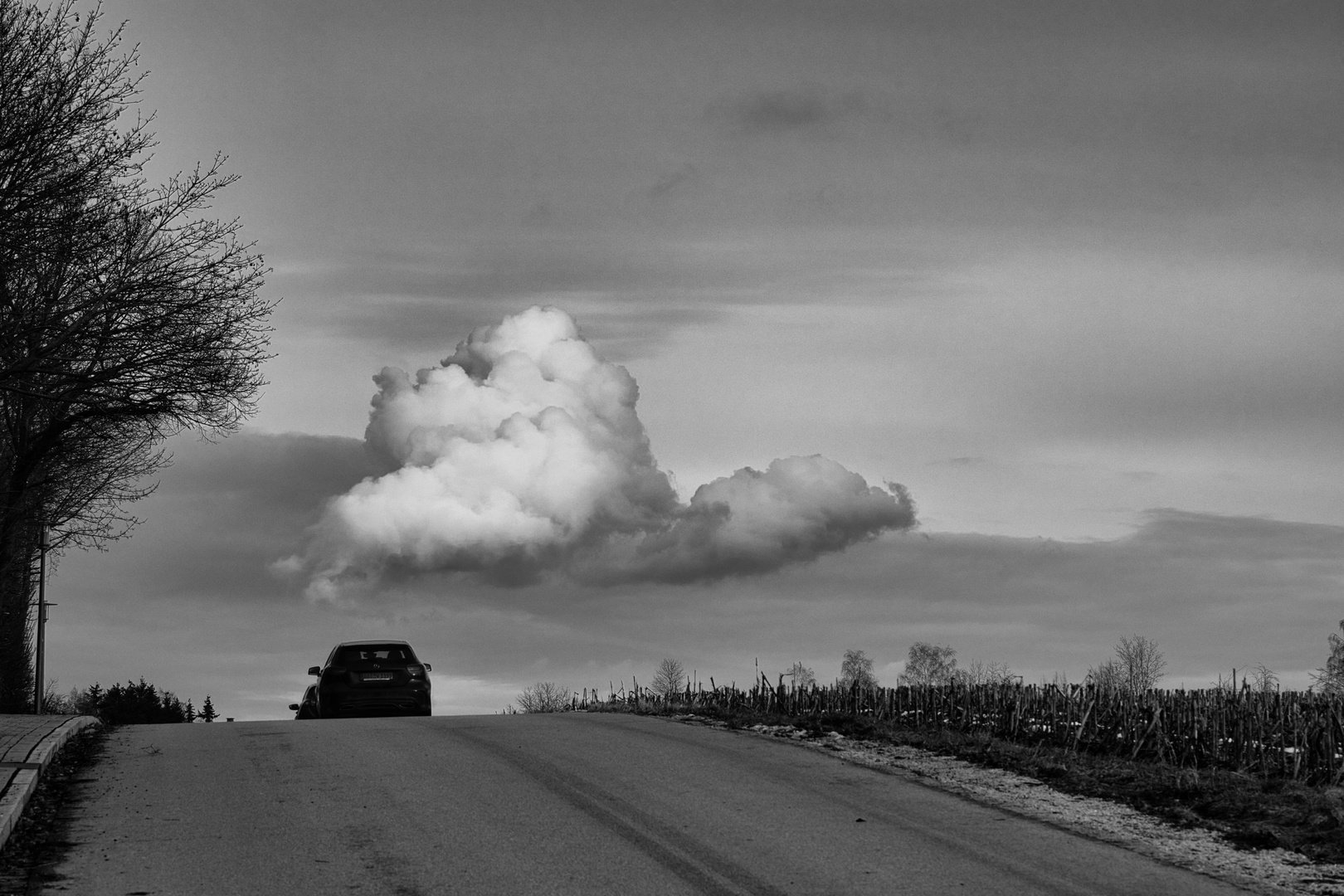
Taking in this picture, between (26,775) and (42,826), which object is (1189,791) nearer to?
(42,826)

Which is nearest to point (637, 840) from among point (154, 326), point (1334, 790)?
point (1334, 790)

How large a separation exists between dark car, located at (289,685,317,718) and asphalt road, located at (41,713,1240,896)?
13.7 m

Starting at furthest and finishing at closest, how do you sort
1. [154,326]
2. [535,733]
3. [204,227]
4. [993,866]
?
[204,227] < [154,326] < [535,733] < [993,866]

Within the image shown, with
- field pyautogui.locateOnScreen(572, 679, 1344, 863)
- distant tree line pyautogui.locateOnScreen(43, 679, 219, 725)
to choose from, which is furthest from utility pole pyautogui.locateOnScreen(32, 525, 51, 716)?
field pyautogui.locateOnScreen(572, 679, 1344, 863)

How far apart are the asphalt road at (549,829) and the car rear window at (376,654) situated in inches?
365

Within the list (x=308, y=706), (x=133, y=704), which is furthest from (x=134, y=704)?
(x=308, y=706)

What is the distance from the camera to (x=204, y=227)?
22.4 m

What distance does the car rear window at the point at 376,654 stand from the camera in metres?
24.8

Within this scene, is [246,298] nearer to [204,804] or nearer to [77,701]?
[204,804]

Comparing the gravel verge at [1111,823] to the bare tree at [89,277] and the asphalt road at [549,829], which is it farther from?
the bare tree at [89,277]

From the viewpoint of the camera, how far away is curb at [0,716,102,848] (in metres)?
10.1

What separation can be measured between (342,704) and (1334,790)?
1760cm

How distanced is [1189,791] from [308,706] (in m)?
22.1

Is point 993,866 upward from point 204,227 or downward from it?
downward
